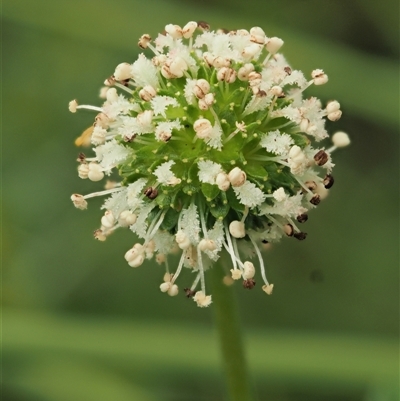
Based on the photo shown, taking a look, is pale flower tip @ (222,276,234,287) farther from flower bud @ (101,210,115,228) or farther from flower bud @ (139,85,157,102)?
flower bud @ (139,85,157,102)

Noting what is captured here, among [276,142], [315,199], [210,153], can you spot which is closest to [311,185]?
[315,199]

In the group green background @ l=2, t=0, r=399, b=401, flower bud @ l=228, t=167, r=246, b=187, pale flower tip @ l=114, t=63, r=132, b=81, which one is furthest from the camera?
green background @ l=2, t=0, r=399, b=401

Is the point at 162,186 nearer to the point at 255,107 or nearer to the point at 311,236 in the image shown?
the point at 255,107

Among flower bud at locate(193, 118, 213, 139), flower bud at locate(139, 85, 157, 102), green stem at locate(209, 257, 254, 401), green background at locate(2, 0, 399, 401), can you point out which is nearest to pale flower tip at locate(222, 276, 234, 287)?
Result: green stem at locate(209, 257, 254, 401)

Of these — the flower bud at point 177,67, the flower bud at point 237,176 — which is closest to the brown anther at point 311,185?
the flower bud at point 237,176

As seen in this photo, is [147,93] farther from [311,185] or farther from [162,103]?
[311,185]
